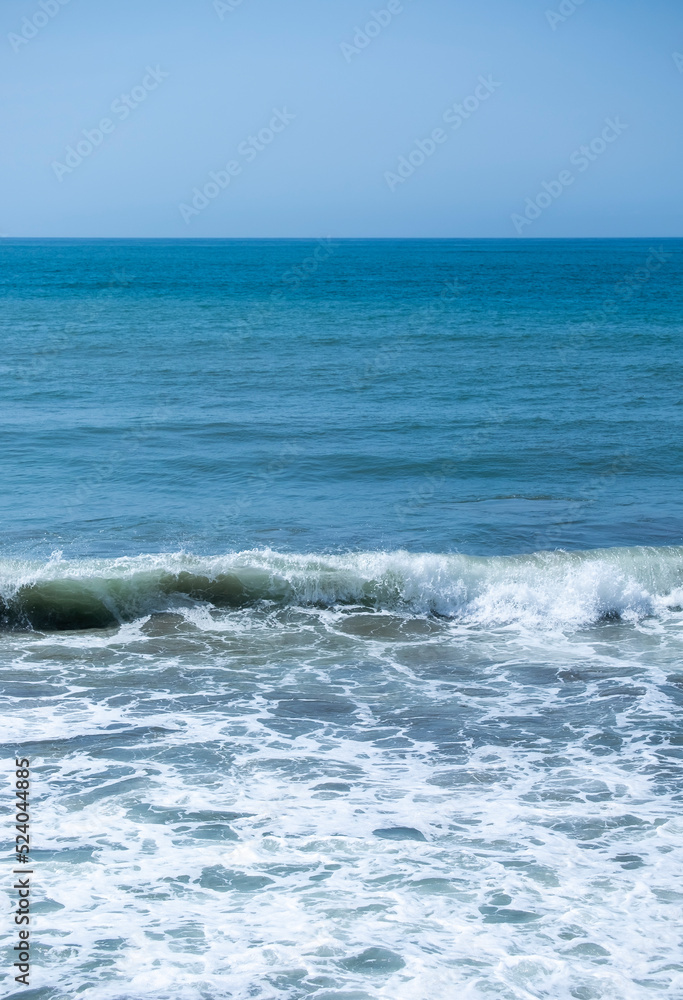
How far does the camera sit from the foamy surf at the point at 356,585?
12.6m

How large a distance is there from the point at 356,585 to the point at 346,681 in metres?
2.72

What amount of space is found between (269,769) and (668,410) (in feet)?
58.0

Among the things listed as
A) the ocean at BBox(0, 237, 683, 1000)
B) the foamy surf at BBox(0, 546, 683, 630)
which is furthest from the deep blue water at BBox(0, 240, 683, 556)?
the foamy surf at BBox(0, 546, 683, 630)

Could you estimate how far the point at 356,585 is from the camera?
514 inches

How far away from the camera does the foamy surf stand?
1257 centimetres

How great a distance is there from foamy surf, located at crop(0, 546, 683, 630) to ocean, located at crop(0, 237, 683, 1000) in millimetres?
45

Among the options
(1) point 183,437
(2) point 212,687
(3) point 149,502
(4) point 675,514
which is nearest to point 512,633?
(2) point 212,687

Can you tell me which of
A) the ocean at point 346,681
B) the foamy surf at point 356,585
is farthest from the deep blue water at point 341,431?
the foamy surf at point 356,585

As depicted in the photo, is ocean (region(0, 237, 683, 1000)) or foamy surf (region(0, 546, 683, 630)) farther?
foamy surf (region(0, 546, 683, 630))

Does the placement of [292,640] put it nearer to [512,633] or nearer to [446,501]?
[512,633]

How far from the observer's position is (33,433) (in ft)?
67.4

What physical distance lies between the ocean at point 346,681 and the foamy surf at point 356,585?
5 centimetres

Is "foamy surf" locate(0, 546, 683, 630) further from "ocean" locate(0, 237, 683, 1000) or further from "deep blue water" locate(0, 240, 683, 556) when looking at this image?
"deep blue water" locate(0, 240, 683, 556)

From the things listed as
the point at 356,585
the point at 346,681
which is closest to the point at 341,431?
the point at 356,585
